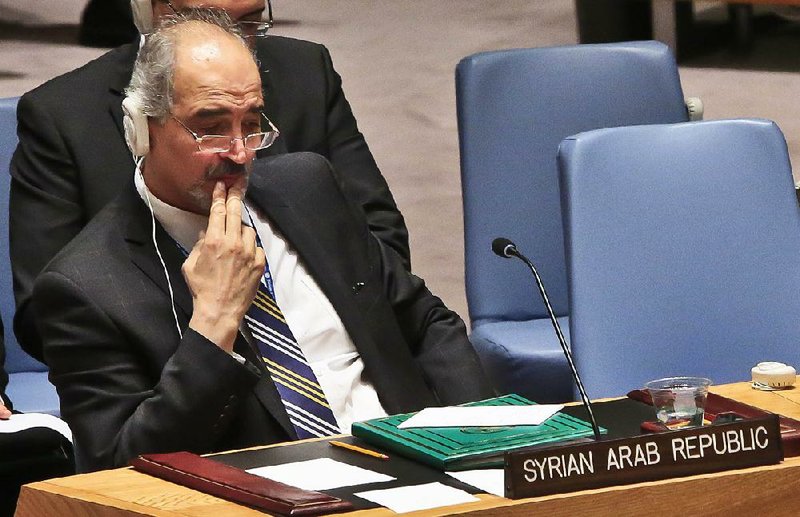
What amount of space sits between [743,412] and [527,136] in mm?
1476

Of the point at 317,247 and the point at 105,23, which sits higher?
the point at 317,247

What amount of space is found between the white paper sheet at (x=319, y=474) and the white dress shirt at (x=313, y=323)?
20.2 inches

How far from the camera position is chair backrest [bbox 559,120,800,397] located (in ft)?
9.48

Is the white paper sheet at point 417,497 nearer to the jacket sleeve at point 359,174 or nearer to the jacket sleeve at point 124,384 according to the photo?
the jacket sleeve at point 124,384

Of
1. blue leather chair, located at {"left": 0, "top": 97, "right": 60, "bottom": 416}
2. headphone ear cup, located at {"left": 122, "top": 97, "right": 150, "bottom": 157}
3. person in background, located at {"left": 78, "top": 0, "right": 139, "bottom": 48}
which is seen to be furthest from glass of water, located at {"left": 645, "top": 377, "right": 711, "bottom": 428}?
person in background, located at {"left": 78, "top": 0, "right": 139, "bottom": 48}

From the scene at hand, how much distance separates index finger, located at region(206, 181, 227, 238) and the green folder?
17.1 inches

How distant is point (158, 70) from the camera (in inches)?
99.6

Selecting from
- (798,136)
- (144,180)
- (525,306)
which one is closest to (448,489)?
(144,180)

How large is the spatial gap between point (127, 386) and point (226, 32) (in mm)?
580

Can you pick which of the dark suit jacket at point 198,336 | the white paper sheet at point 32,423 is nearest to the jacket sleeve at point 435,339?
the dark suit jacket at point 198,336

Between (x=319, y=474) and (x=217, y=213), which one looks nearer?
(x=319, y=474)

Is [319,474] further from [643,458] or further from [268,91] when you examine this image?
[268,91]

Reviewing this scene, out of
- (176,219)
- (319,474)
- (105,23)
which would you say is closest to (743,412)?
(319,474)

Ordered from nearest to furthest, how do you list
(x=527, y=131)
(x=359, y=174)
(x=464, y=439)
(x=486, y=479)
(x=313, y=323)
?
1. (x=486, y=479)
2. (x=464, y=439)
3. (x=313, y=323)
4. (x=359, y=174)
5. (x=527, y=131)
